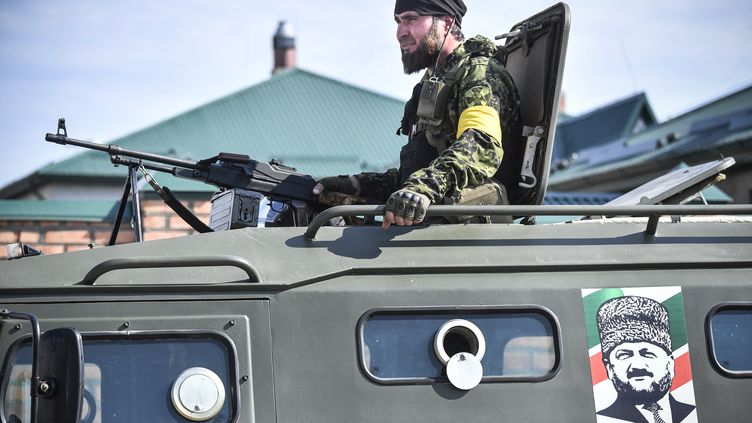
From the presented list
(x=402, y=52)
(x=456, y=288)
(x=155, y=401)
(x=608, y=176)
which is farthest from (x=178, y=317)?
(x=608, y=176)

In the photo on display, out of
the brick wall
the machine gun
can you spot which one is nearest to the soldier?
the machine gun

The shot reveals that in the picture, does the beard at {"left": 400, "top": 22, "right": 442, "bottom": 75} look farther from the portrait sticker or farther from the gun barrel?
the portrait sticker

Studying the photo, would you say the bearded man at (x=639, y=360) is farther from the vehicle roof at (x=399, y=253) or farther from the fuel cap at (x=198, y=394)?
the fuel cap at (x=198, y=394)

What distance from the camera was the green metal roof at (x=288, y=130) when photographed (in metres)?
18.4

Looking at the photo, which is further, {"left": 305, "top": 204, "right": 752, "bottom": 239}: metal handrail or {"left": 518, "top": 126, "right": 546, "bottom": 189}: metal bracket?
{"left": 518, "top": 126, "right": 546, "bottom": 189}: metal bracket

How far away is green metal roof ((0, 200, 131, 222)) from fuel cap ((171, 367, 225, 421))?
6.10m

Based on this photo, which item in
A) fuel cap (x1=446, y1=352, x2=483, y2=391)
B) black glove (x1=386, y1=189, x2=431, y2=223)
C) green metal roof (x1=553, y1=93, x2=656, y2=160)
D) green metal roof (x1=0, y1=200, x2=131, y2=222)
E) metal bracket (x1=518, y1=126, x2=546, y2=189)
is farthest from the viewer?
green metal roof (x1=553, y1=93, x2=656, y2=160)

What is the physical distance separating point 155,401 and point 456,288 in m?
1.10

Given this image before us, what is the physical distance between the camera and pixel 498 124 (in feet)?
14.6

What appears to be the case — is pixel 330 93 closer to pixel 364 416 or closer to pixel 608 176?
pixel 608 176

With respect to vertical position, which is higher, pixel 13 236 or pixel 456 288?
pixel 13 236

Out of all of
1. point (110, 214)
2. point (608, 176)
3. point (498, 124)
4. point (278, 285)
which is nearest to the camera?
point (278, 285)

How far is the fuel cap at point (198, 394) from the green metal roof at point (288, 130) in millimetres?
14110

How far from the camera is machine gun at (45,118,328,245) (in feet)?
15.6
